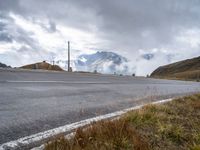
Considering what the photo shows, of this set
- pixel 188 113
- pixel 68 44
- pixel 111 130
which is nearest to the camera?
pixel 111 130

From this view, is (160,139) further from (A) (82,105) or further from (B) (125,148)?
(A) (82,105)

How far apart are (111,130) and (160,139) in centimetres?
66

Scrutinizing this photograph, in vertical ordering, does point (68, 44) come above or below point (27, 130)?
above

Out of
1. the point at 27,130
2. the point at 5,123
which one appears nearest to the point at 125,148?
the point at 27,130

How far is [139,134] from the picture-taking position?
4.09 metres

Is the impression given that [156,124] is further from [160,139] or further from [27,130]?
[27,130]

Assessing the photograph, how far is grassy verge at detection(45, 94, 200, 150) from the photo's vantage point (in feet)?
11.6

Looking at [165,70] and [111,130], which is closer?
[111,130]

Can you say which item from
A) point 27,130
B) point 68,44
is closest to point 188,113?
point 27,130

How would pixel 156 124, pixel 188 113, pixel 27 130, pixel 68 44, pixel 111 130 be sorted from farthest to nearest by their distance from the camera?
pixel 68 44, pixel 188 113, pixel 156 124, pixel 27 130, pixel 111 130

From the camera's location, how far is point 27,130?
4.30m

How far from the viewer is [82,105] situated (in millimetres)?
6652

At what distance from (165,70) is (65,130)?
165 meters

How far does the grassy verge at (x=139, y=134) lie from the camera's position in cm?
354
